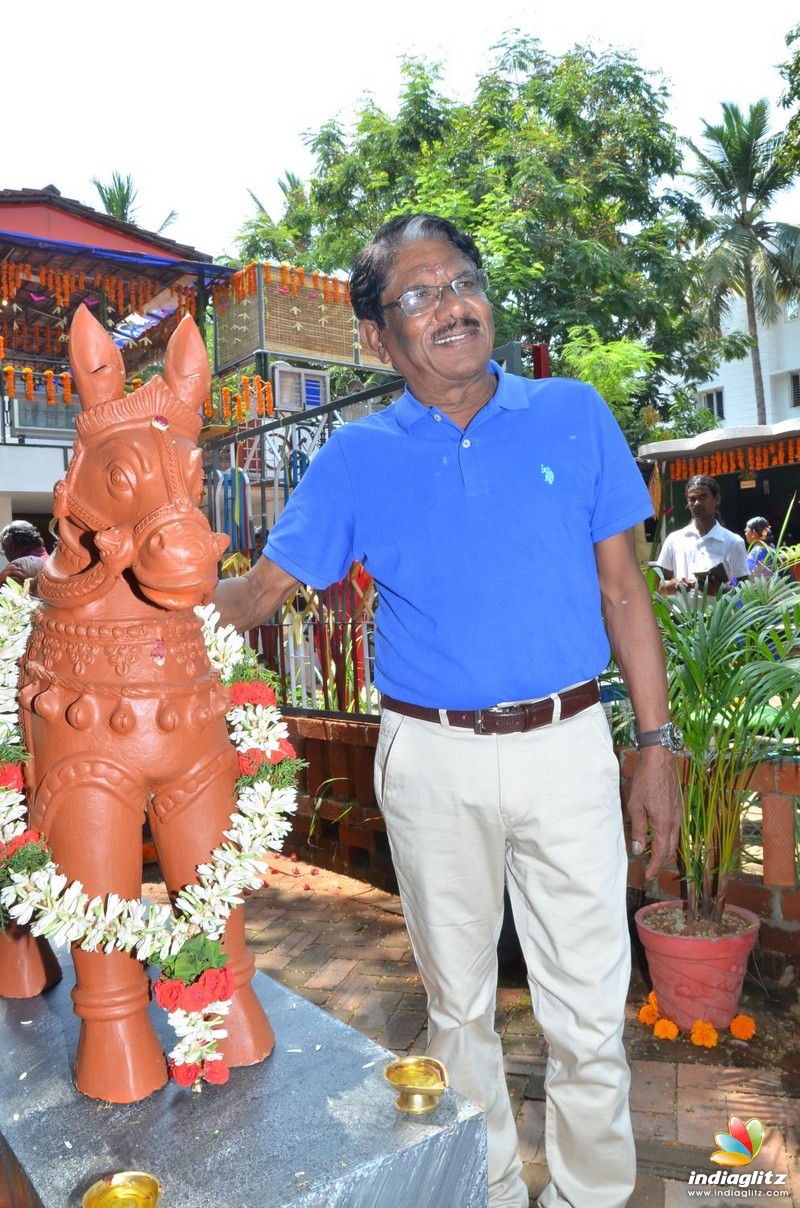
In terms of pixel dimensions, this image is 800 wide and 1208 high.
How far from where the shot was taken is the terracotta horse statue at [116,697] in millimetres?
1501

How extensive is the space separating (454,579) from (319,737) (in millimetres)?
2697

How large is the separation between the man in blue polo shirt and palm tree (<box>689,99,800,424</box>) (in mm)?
18697

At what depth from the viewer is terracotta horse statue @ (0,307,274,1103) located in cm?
150

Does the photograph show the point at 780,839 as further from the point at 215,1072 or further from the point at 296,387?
the point at 296,387

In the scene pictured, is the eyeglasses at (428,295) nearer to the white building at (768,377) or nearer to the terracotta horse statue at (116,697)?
the terracotta horse statue at (116,697)

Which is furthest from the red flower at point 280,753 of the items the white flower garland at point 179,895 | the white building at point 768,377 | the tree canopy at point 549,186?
the white building at point 768,377

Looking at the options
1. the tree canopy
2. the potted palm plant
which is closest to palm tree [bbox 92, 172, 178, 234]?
the tree canopy

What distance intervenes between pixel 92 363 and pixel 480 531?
2.62 ft

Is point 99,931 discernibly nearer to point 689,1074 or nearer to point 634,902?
point 689,1074

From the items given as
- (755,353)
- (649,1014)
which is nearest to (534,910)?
(649,1014)

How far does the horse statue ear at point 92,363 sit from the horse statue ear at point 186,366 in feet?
0.29

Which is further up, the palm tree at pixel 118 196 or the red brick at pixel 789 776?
the palm tree at pixel 118 196

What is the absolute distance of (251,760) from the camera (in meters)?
1.71

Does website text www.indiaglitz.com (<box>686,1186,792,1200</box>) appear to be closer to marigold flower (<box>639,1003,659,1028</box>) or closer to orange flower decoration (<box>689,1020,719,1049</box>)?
orange flower decoration (<box>689,1020,719,1049</box>)
